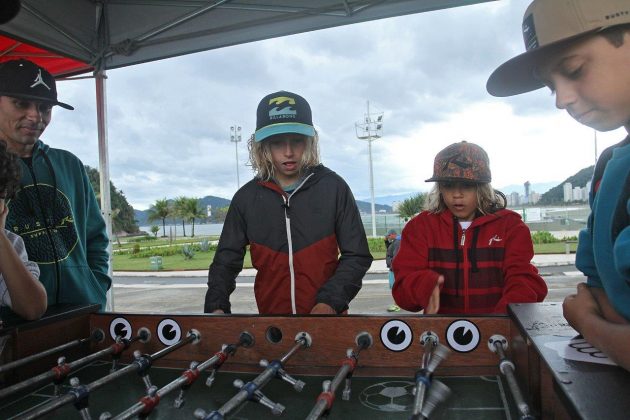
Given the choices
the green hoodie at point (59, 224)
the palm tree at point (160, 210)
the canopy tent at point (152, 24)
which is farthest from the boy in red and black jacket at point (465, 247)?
the palm tree at point (160, 210)

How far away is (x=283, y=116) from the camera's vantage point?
1826mm

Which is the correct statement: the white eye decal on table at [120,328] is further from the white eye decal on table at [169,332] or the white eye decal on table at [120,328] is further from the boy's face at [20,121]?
the boy's face at [20,121]

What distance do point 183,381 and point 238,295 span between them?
11387 millimetres

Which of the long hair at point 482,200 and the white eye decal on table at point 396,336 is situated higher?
the long hair at point 482,200

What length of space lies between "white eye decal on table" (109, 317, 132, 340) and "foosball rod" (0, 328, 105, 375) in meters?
0.04

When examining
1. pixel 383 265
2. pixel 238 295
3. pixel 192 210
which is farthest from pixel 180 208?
pixel 238 295

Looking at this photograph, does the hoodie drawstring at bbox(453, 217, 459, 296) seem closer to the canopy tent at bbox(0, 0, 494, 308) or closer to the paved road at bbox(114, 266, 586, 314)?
the canopy tent at bbox(0, 0, 494, 308)

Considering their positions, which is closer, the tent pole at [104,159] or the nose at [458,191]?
the nose at [458,191]

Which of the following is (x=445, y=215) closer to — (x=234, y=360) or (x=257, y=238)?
(x=257, y=238)

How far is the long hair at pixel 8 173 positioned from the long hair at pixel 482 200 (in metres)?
1.62

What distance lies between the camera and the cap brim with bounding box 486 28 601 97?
0.77 m

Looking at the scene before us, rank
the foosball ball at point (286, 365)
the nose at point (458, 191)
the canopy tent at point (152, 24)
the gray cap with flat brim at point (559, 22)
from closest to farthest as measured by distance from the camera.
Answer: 1. the gray cap with flat brim at point (559, 22)
2. the foosball ball at point (286, 365)
3. the nose at point (458, 191)
4. the canopy tent at point (152, 24)

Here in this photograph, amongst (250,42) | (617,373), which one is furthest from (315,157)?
(250,42)

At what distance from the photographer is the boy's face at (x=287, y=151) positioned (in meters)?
1.88
